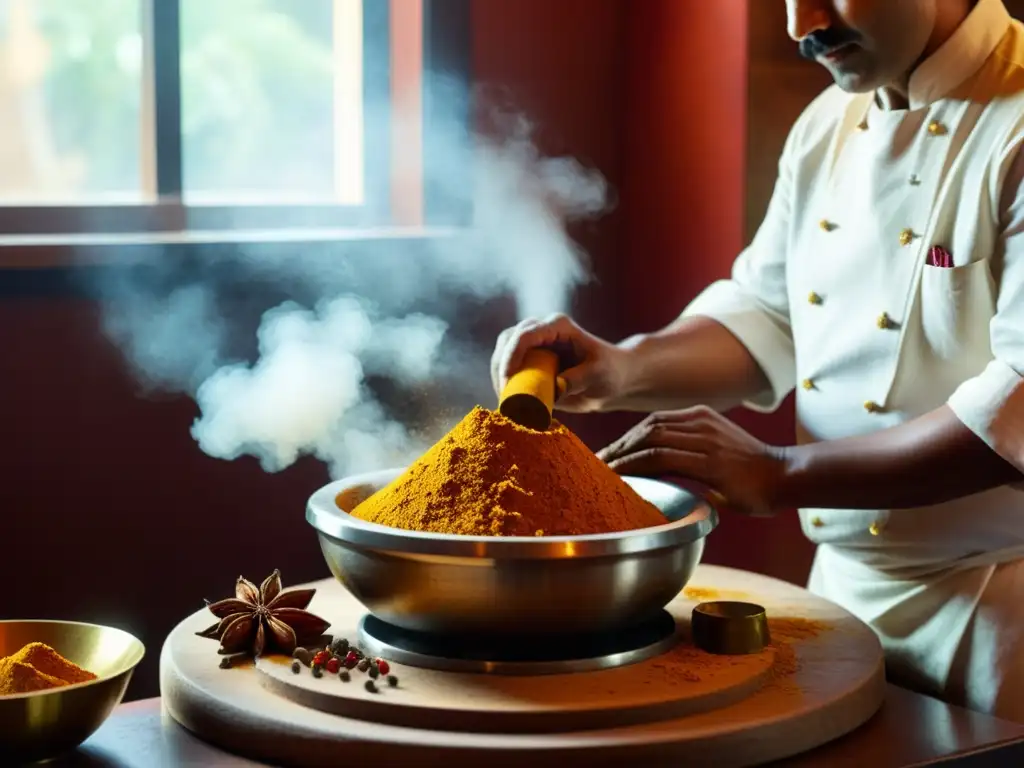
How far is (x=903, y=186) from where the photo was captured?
197 cm

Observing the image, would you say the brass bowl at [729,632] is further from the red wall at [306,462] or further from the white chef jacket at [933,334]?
the red wall at [306,462]

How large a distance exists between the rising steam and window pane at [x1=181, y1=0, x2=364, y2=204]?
12.4 inches

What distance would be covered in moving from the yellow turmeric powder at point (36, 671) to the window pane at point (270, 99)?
6.35ft

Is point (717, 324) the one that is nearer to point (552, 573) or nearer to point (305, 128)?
point (552, 573)

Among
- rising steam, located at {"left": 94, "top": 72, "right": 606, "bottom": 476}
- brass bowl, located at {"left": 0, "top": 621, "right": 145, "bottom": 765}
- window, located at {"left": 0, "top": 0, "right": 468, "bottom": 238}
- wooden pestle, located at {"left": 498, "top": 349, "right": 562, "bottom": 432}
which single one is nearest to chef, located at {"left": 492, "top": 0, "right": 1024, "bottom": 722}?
wooden pestle, located at {"left": 498, "top": 349, "right": 562, "bottom": 432}

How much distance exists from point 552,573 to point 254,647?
389mm

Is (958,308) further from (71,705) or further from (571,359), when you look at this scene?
(71,705)

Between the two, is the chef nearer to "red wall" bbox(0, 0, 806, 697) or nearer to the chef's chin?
the chef's chin

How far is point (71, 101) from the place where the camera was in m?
3.20

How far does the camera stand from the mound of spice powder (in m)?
1.49

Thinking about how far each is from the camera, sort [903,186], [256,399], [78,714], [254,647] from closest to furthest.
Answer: [78,714] → [254,647] → [903,186] → [256,399]

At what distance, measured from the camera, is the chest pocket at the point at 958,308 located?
185cm

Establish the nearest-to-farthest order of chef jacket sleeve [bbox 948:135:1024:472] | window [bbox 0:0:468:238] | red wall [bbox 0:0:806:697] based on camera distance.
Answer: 1. chef jacket sleeve [bbox 948:135:1024:472]
2. red wall [bbox 0:0:806:697]
3. window [bbox 0:0:468:238]

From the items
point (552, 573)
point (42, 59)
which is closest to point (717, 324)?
point (552, 573)
